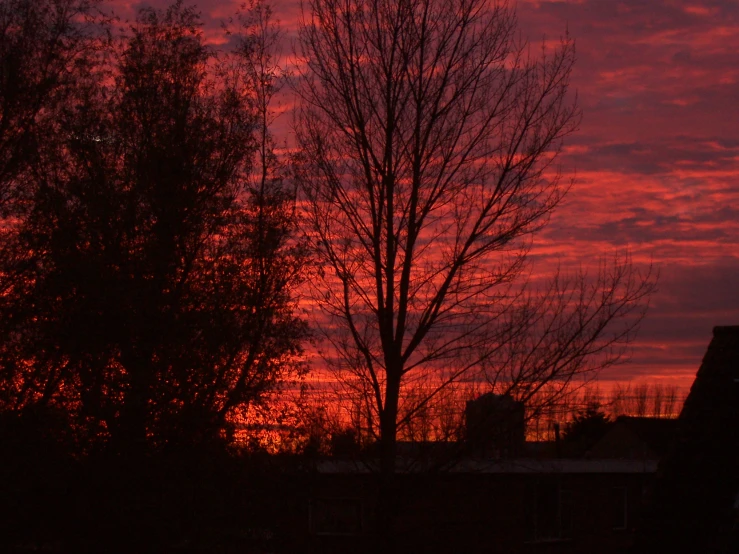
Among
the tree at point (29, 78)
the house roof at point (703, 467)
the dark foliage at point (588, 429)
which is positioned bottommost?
the house roof at point (703, 467)

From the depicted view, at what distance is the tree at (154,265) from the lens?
1486 centimetres

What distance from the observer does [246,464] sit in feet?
50.8

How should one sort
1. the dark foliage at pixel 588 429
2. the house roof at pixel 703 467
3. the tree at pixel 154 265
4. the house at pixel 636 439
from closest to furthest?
1. the house roof at pixel 703 467
2. the tree at pixel 154 265
3. the house at pixel 636 439
4. the dark foliage at pixel 588 429

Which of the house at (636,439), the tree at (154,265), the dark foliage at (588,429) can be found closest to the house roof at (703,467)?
the tree at (154,265)

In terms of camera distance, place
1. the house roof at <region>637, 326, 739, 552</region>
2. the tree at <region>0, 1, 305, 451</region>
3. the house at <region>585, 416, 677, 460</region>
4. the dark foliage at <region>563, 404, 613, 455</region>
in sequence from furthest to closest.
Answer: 1. the dark foliage at <region>563, 404, 613, 455</region>
2. the house at <region>585, 416, 677, 460</region>
3. the tree at <region>0, 1, 305, 451</region>
4. the house roof at <region>637, 326, 739, 552</region>

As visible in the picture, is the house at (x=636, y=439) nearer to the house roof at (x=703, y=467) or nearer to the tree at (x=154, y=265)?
the tree at (x=154, y=265)

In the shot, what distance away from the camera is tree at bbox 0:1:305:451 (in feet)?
48.8

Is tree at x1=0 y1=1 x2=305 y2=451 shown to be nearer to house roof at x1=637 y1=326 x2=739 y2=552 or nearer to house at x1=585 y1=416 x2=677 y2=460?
house roof at x1=637 y1=326 x2=739 y2=552

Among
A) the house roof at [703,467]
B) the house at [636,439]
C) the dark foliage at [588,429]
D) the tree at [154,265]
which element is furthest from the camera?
the dark foliage at [588,429]

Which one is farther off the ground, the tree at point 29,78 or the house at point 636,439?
the tree at point 29,78

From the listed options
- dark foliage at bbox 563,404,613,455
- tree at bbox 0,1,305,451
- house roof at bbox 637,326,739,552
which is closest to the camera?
house roof at bbox 637,326,739,552

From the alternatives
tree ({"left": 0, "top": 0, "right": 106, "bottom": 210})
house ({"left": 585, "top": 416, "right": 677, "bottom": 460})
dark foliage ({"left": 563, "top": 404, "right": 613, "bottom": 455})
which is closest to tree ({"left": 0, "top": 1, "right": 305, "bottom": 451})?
tree ({"left": 0, "top": 0, "right": 106, "bottom": 210})

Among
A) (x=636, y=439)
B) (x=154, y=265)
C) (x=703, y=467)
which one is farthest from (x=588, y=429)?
(x=703, y=467)

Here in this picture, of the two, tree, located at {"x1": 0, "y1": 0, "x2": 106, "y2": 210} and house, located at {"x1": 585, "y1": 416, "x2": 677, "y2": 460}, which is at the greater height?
tree, located at {"x1": 0, "y1": 0, "x2": 106, "y2": 210}
